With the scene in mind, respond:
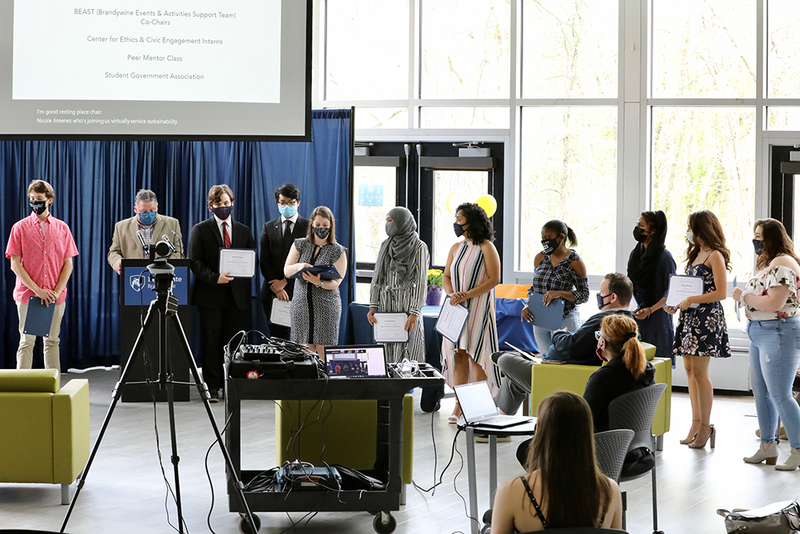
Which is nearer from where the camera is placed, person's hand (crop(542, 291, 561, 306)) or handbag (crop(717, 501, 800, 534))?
handbag (crop(717, 501, 800, 534))

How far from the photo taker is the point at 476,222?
19.6ft

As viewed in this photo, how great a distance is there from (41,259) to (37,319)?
0.48m

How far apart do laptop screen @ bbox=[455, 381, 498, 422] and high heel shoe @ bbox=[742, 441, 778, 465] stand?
86.4 inches

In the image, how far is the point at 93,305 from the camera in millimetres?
8164

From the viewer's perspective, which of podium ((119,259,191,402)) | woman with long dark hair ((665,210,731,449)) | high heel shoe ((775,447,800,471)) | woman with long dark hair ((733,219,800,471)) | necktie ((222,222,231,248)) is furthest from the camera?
necktie ((222,222,231,248))

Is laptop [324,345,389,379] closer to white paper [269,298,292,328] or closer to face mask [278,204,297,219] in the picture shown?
white paper [269,298,292,328]

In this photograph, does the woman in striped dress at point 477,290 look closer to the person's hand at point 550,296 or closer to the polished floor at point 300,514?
the person's hand at point 550,296

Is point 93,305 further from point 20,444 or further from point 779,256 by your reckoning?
point 779,256

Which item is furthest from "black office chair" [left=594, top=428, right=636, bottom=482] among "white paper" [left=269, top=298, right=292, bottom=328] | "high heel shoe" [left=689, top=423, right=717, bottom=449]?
"white paper" [left=269, top=298, right=292, bottom=328]

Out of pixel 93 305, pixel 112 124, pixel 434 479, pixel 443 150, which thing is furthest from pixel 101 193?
pixel 434 479

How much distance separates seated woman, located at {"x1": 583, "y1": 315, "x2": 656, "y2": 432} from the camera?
12.7ft

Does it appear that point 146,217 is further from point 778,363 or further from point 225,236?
point 778,363

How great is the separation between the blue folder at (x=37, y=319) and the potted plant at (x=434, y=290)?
120 inches

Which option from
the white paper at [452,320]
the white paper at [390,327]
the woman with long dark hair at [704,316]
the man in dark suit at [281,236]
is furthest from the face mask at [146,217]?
the woman with long dark hair at [704,316]
